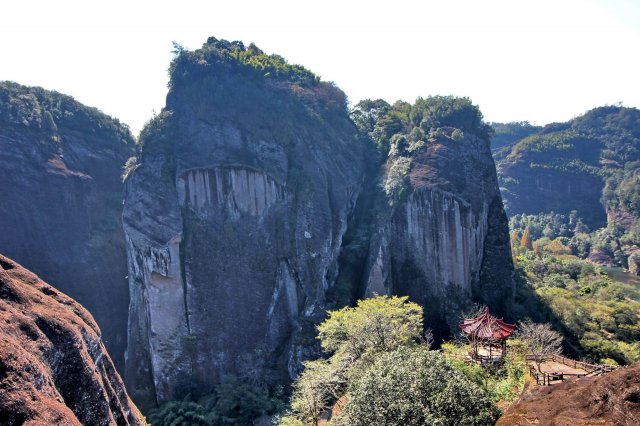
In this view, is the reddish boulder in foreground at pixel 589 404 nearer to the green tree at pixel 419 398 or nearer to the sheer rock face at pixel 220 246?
the green tree at pixel 419 398

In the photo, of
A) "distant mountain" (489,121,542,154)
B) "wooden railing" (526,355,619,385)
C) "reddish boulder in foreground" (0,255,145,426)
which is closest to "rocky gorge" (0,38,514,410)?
"wooden railing" (526,355,619,385)

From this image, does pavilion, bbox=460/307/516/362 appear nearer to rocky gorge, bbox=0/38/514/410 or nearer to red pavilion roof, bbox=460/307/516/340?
red pavilion roof, bbox=460/307/516/340

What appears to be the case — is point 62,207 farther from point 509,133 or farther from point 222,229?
point 509,133

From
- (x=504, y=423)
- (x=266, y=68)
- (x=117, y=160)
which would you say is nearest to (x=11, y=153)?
(x=117, y=160)

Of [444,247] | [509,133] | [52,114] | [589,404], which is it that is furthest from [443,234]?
[509,133]

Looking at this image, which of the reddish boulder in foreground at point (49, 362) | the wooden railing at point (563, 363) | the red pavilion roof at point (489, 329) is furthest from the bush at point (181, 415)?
the wooden railing at point (563, 363)

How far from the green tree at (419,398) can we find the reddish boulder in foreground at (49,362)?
7.08m

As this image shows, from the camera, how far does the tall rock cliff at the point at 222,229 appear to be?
104 ft

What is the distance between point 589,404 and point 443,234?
25792 mm

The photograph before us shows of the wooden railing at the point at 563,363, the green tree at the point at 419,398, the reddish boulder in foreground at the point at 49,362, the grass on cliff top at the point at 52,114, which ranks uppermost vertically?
the grass on cliff top at the point at 52,114

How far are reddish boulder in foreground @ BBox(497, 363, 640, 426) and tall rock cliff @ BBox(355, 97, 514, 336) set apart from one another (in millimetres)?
22318

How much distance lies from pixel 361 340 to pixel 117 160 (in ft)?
112

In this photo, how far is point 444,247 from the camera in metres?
35.1

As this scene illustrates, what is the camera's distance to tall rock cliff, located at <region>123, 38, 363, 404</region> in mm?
31812
